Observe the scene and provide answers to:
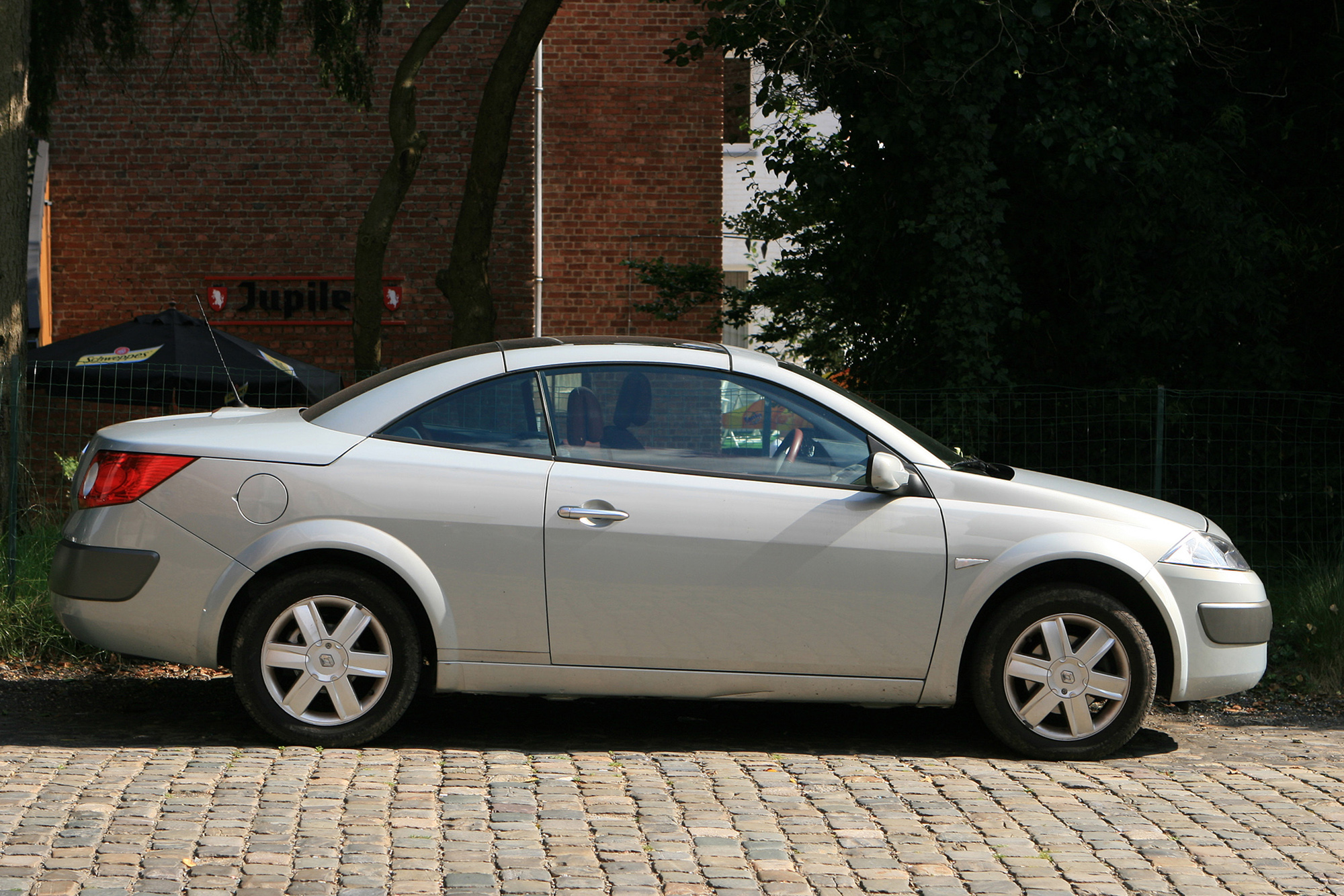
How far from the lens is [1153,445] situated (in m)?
8.30

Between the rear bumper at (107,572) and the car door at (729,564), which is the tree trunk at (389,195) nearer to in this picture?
the rear bumper at (107,572)

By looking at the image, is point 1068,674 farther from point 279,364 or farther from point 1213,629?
point 279,364

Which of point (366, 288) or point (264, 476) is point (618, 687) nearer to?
point (264, 476)

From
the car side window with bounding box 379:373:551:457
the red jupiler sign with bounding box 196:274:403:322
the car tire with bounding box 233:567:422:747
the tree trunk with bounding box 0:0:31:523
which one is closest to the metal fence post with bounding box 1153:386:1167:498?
the car side window with bounding box 379:373:551:457

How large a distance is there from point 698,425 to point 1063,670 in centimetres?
174

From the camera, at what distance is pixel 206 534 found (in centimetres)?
522

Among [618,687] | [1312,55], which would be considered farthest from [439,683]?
[1312,55]

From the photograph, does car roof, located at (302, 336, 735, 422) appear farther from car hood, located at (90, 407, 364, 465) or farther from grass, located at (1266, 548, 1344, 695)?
grass, located at (1266, 548, 1344, 695)

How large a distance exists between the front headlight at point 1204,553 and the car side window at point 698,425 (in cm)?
130

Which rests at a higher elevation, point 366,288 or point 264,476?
point 366,288

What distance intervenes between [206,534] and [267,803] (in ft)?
3.96

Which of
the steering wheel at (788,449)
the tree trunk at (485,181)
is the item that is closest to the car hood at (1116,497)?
the steering wheel at (788,449)

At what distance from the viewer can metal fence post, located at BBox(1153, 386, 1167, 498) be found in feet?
25.4

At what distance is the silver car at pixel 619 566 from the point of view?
17.0 ft
